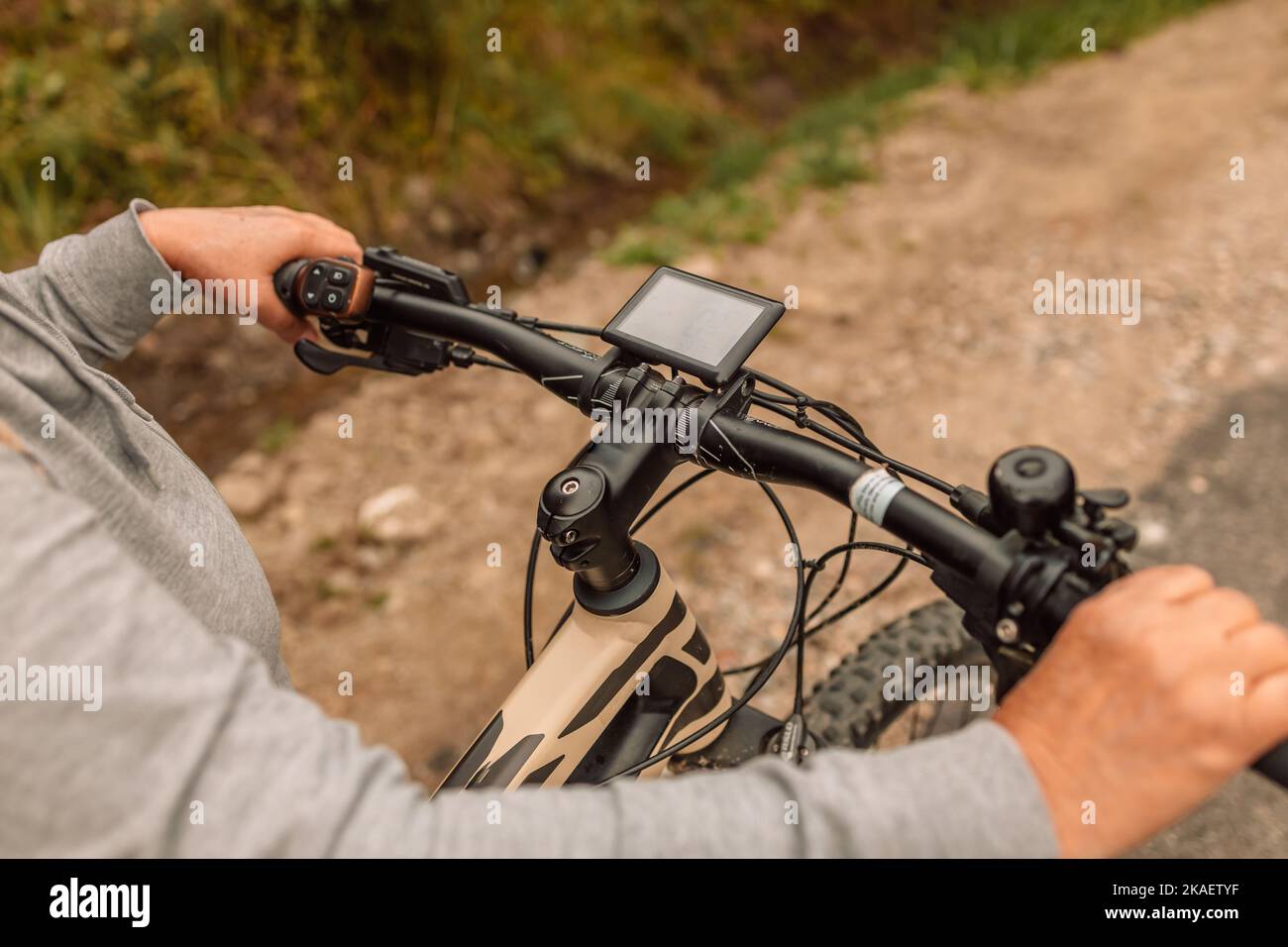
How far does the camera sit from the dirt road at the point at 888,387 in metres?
3.07

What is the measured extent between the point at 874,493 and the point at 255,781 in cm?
72

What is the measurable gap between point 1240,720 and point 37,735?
3.36ft

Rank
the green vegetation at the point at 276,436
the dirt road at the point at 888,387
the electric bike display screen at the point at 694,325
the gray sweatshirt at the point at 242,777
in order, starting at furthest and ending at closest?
the green vegetation at the point at 276,436, the dirt road at the point at 888,387, the electric bike display screen at the point at 694,325, the gray sweatshirt at the point at 242,777

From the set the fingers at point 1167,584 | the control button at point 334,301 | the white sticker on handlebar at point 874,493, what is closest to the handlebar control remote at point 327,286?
the control button at point 334,301

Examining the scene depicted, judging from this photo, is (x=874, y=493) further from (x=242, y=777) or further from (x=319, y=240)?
(x=319, y=240)

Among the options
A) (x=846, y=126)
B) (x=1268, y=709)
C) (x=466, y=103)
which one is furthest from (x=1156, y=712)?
(x=846, y=126)

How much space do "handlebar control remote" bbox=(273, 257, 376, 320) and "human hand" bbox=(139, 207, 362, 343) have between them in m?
0.03

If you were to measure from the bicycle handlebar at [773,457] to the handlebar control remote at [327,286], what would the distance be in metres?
0.03

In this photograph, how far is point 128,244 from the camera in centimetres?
153

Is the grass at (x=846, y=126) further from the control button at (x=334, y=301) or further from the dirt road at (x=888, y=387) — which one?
the control button at (x=334, y=301)

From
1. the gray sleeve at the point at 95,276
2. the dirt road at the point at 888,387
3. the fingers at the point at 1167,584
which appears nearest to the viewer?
the fingers at the point at 1167,584

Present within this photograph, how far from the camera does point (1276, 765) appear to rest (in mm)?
838

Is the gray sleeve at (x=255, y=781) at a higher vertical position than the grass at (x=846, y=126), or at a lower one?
lower

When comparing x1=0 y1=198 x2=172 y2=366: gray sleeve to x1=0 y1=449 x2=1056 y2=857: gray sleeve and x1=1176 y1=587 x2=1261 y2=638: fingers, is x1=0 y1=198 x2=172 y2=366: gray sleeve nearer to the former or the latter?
x1=0 y1=449 x2=1056 y2=857: gray sleeve
